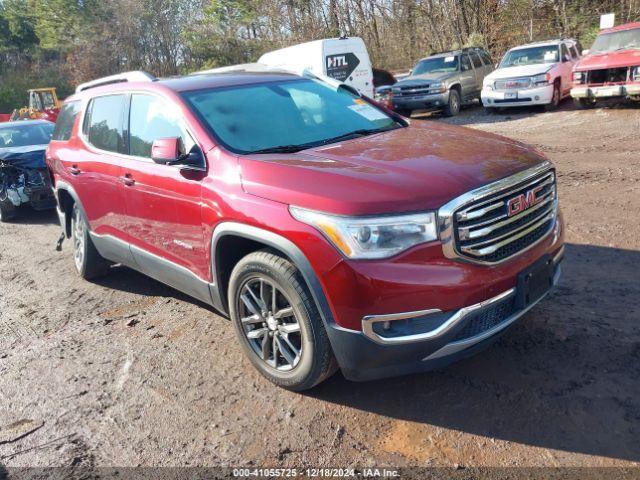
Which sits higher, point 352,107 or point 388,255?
point 352,107

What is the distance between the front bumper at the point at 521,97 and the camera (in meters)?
14.3

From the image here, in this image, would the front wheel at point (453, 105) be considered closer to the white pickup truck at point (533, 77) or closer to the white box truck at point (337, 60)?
the white pickup truck at point (533, 77)

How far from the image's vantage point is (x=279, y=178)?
10.8ft

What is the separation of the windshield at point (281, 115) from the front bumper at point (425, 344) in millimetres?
1448

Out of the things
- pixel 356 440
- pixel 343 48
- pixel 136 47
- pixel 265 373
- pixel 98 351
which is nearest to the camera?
pixel 356 440

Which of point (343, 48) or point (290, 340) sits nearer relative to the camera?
point (290, 340)

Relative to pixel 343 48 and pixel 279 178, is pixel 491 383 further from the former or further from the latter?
pixel 343 48

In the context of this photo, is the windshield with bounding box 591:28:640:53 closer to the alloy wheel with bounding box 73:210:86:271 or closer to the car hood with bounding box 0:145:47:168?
the car hood with bounding box 0:145:47:168

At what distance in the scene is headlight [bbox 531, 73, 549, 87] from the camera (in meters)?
14.3

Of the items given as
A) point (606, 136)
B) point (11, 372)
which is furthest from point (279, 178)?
point (606, 136)

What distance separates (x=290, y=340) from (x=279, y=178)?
969 mm

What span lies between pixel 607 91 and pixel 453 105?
185 inches

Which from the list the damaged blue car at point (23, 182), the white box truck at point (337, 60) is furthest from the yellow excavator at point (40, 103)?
the damaged blue car at point (23, 182)

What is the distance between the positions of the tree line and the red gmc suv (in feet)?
66.5
